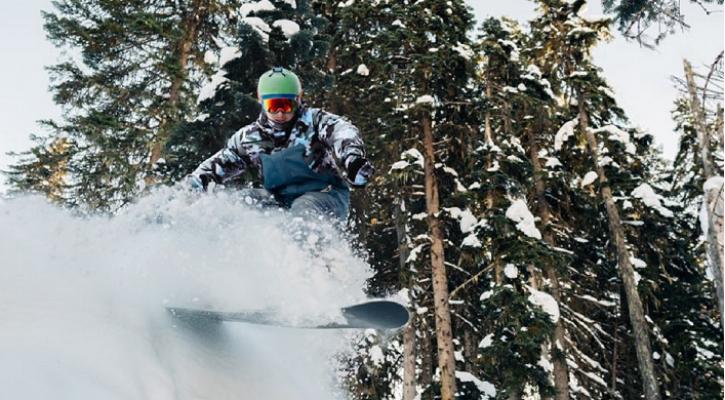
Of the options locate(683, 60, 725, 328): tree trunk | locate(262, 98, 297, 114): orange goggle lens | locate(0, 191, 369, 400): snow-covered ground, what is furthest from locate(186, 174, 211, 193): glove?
locate(683, 60, 725, 328): tree trunk

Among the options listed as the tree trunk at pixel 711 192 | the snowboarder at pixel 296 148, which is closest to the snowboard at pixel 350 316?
the snowboarder at pixel 296 148

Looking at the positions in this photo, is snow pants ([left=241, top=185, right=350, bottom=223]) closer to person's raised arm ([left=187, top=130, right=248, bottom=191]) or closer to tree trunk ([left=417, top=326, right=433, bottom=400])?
person's raised arm ([left=187, top=130, right=248, bottom=191])

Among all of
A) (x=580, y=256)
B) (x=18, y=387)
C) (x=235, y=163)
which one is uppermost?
(x=580, y=256)

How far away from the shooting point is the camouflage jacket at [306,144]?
408cm

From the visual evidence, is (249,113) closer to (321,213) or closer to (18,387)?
(321,213)

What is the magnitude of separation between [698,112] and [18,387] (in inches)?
220

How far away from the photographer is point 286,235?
4043 mm

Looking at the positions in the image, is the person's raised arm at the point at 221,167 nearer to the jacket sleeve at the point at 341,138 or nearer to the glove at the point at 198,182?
the glove at the point at 198,182

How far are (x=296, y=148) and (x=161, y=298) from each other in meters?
1.64

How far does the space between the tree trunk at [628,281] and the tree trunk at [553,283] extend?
1396 millimetres

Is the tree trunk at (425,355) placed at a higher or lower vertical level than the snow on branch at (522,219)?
lower

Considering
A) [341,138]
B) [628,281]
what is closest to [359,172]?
[341,138]

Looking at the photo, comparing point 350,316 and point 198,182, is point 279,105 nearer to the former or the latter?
point 198,182

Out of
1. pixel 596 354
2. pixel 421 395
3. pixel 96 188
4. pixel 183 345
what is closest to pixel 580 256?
pixel 596 354
